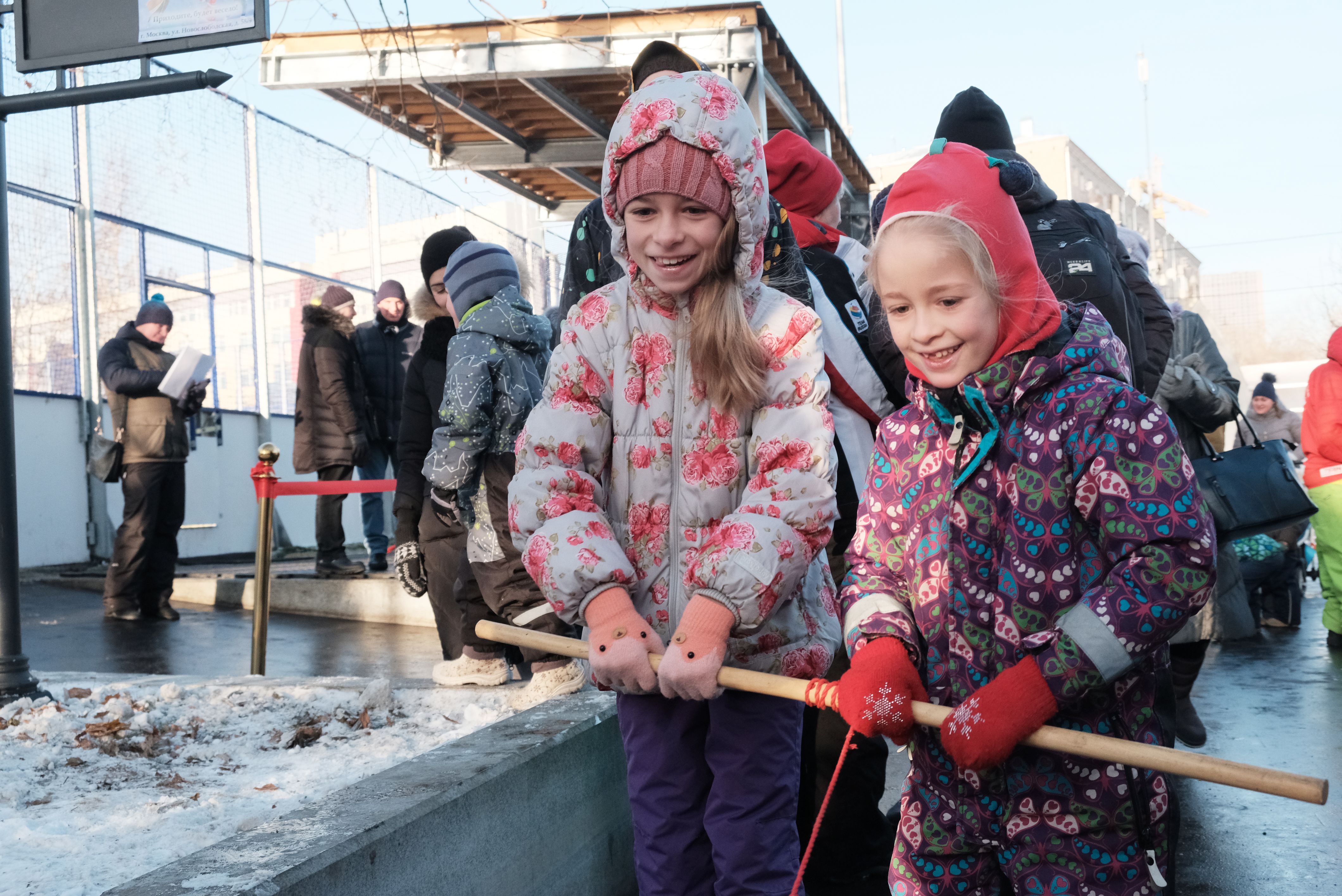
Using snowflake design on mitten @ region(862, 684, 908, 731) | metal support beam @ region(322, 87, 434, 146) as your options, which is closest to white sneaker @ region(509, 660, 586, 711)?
snowflake design on mitten @ region(862, 684, 908, 731)

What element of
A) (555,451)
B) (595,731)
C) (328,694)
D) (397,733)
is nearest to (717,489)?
(555,451)

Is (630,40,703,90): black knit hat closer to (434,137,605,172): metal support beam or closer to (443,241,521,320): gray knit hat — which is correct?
(443,241,521,320): gray knit hat

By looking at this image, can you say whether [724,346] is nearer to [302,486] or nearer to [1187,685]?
[1187,685]

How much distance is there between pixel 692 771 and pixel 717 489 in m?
0.58

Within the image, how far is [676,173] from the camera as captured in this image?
92.7 inches

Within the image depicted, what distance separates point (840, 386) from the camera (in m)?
3.04

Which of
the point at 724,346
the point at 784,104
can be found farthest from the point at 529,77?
the point at 724,346

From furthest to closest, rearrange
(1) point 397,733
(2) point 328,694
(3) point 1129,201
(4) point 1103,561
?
(3) point 1129,201, (2) point 328,694, (1) point 397,733, (4) point 1103,561

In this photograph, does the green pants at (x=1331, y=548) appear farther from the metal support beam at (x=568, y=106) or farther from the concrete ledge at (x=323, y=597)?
the concrete ledge at (x=323, y=597)

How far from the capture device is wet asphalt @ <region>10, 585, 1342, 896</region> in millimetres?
3443

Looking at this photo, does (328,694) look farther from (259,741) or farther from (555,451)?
(555,451)

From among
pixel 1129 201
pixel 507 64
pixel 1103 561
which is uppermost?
pixel 1129 201

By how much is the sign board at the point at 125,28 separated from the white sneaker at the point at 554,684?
259cm

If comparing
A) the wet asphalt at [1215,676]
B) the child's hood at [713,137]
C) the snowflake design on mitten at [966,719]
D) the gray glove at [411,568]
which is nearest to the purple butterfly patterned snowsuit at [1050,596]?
the snowflake design on mitten at [966,719]
